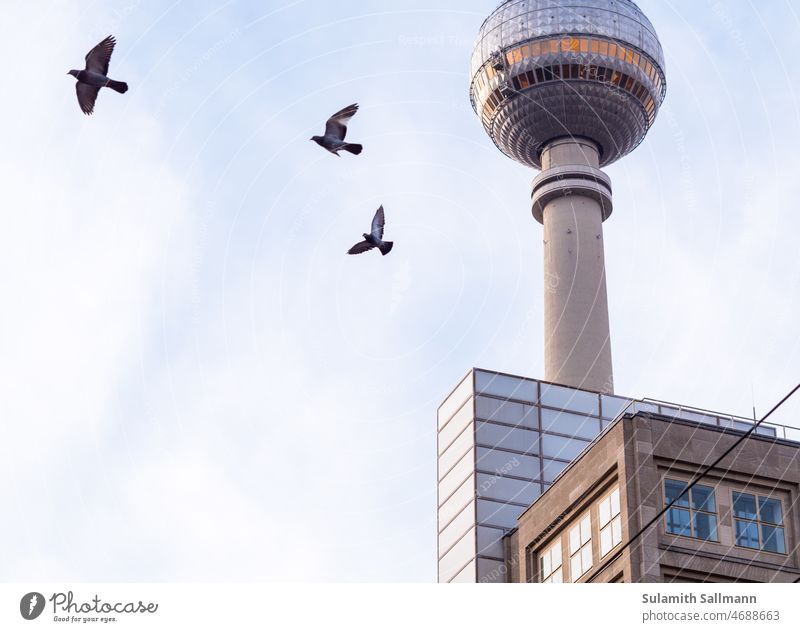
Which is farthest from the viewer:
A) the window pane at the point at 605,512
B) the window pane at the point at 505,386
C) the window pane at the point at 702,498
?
the window pane at the point at 505,386

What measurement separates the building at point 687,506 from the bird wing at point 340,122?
16646 millimetres

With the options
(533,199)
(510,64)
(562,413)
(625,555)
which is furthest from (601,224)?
(625,555)

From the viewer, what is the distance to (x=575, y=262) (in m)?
122

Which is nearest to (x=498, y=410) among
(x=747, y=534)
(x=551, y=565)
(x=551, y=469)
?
(x=551, y=469)

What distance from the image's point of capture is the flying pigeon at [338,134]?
137 ft

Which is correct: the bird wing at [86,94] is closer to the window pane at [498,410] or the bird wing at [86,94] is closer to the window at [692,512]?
the window at [692,512]

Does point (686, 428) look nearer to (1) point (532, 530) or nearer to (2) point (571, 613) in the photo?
(1) point (532, 530)

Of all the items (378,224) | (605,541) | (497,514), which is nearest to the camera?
(378,224)

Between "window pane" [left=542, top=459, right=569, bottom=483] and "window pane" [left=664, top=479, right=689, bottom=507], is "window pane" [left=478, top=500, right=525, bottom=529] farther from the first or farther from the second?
"window pane" [left=664, top=479, right=689, bottom=507]

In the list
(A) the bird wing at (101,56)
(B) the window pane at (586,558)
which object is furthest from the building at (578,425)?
(A) the bird wing at (101,56)

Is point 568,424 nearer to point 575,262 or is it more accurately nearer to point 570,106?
point 575,262

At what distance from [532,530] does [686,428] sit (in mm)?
9166

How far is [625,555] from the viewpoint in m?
Answer: 52.1

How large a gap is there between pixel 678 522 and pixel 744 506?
2.40 meters
